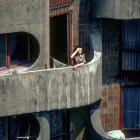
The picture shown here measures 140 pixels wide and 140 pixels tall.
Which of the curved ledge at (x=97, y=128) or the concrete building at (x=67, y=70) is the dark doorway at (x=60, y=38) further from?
the curved ledge at (x=97, y=128)

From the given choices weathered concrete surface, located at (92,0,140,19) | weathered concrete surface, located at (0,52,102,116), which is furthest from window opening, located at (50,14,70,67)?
weathered concrete surface, located at (92,0,140,19)

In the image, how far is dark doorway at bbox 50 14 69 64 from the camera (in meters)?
32.8

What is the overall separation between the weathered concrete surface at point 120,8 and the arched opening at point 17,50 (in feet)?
11.3

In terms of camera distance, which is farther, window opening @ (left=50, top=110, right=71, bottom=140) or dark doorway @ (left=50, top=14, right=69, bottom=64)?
window opening @ (left=50, top=110, right=71, bottom=140)

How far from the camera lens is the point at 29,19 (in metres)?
30.1

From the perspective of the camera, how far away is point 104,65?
34.3 metres

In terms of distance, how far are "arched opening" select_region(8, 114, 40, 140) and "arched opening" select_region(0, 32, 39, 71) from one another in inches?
85.7

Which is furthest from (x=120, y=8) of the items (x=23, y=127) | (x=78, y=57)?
(x=23, y=127)

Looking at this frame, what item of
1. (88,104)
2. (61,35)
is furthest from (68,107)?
(61,35)

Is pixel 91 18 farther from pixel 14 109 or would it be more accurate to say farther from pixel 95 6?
pixel 14 109

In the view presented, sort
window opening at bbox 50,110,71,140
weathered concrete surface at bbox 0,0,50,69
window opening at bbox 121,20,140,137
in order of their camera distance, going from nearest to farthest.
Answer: weathered concrete surface at bbox 0,0,50,69
window opening at bbox 50,110,71,140
window opening at bbox 121,20,140,137

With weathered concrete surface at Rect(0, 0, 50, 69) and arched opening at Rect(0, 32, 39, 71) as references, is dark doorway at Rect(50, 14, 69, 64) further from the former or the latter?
weathered concrete surface at Rect(0, 0, 50, 69)

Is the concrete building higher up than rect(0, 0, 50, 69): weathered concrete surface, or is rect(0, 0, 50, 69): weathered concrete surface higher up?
rect(0, 0, 50, 69): weathered concrete surface

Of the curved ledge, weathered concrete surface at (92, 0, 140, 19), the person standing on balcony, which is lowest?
the curved ledge
